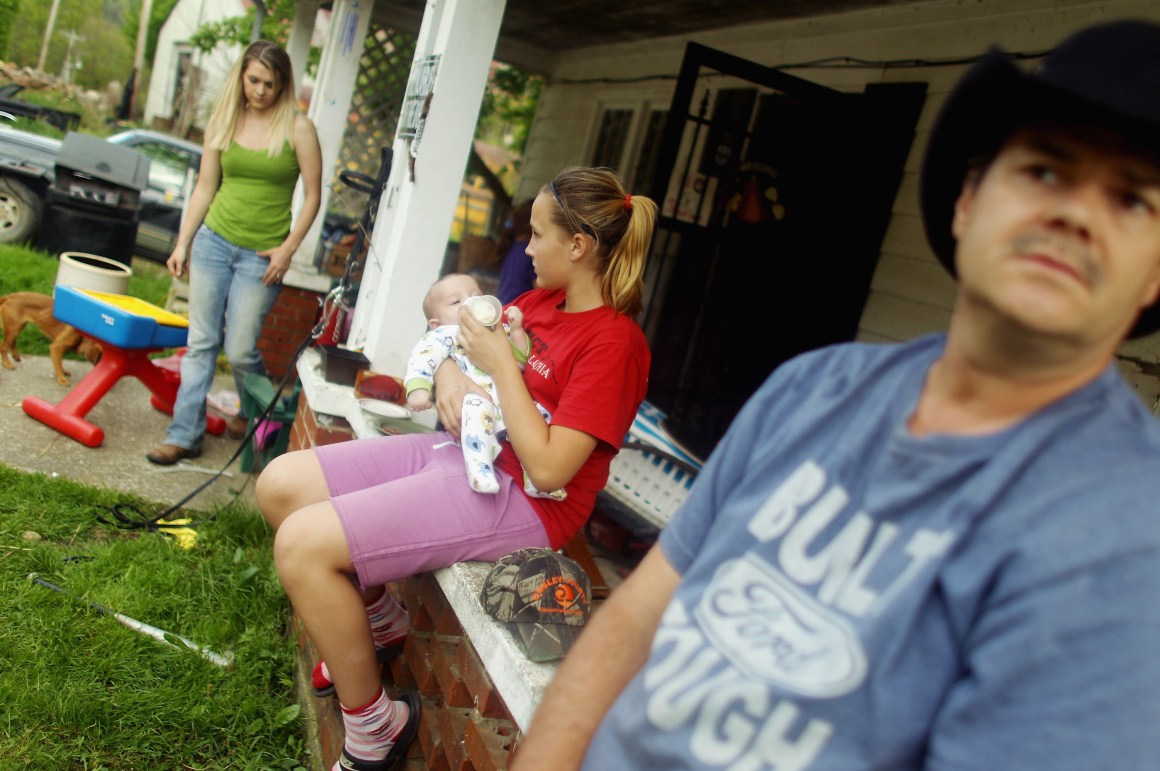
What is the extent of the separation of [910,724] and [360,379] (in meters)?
2.76

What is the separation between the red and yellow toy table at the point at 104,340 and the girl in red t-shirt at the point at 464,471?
2.51 m

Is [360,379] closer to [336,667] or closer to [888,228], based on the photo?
[336,667]

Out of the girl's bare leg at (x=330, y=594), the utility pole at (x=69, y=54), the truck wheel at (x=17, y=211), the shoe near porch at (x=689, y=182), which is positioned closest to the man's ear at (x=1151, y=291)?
the shoe near porch at (x=689, y=182)

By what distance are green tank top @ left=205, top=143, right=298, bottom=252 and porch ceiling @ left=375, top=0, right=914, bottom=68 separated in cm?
301

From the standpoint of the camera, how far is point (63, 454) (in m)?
4.38

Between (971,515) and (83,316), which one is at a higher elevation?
(971,515)

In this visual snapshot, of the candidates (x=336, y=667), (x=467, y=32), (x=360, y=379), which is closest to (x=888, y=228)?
(x=467, y=32)

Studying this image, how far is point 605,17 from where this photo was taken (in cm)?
706

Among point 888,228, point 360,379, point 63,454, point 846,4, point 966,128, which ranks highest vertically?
point 846,4

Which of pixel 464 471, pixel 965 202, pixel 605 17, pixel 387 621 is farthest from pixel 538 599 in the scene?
pixel 605 17

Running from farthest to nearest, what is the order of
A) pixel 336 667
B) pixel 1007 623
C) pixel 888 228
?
pixel 888 228 → pixel 336 667 → pixel 1007 623

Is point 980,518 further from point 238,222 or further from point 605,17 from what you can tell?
point 605,17

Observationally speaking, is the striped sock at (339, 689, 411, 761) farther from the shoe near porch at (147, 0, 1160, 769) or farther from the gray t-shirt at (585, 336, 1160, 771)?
the gray t-shirt at (585, 336, 1160, 771)

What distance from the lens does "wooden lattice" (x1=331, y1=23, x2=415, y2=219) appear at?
27.5 feet
